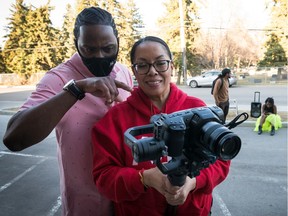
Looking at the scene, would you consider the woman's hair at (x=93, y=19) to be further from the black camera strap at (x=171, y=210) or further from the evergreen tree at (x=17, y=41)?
the evergreen tree at (x=17, y=41)

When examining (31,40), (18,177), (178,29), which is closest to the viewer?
(18,177)

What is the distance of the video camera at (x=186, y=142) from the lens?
98cm

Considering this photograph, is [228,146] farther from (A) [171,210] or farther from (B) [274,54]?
(B) [274,54]

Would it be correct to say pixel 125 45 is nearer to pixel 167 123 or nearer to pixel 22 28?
pixel 22 28

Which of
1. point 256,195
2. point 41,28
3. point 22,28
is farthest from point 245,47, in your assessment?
point 256,195

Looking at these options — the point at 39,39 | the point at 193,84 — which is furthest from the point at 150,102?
the point at 39,39

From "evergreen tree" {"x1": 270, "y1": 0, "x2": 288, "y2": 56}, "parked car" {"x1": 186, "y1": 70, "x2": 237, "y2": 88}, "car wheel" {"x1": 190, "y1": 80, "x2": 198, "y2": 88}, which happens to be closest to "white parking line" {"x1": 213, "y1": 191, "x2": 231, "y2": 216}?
"parked car" {"x1": 186, "y1": 70, "x2": 237, "y2": 88}

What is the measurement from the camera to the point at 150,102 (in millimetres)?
1545

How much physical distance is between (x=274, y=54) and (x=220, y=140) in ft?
89.5

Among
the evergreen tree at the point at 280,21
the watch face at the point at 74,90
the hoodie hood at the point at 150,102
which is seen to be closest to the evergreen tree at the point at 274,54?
the evergreen tree at the point at 280,21

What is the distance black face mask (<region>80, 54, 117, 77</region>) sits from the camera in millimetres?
1458

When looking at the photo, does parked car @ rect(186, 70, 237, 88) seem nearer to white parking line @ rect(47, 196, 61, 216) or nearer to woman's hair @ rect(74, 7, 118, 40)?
white parking line @ rect(47, 196, 61, 216)

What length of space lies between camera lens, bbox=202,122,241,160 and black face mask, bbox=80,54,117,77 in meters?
0.71

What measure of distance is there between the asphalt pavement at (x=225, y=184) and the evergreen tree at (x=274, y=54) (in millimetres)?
21373
